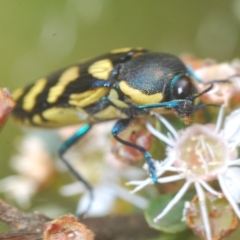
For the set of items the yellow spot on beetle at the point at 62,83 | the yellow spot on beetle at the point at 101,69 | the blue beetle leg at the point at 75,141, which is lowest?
the blue beetle leg at the point at 75,141

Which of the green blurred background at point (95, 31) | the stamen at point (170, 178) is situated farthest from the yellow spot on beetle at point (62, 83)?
the green blurred background at point (95, 31)

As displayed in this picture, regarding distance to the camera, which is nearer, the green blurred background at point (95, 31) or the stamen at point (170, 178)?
the stamen at point (170, 178)

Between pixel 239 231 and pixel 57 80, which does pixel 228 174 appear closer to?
pixel 57 80

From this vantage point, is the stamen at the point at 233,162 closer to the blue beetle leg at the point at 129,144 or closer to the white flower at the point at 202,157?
the white flower at the point at 202,157

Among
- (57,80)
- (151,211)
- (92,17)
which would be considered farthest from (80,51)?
(151,211)

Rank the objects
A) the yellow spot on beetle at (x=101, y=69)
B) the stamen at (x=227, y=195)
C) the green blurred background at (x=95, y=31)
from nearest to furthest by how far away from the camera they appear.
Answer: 1. the stamen at (x=227, y=195)
2. the yellow spot on beetle at (x=101, y=69)
3. the green blurred background at (x=95, y=31)

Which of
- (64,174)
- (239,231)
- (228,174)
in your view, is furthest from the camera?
(239,231)

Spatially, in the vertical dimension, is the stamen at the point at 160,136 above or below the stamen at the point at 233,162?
above

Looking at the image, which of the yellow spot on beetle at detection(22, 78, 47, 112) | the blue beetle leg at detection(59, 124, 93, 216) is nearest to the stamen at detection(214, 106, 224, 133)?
the blue beetle leg at detection(59, 124, 93, 216)
